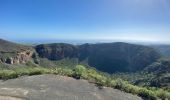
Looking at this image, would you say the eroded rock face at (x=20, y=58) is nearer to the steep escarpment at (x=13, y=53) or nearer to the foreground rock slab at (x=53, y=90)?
the steep escarpment at (x=13, y=53)

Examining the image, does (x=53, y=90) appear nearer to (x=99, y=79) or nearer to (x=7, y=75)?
(x=99, y=79)

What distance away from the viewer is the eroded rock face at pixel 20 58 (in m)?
160

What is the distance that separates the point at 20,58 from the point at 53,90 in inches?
6327

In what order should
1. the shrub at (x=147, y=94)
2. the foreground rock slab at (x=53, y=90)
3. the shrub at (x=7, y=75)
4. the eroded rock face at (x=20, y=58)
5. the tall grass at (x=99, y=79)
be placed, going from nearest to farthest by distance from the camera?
the foreground rock slab at (x=53, y=90) → the shrub at (x=147, y=94) → the tall grass at (x=99, y=79) → the shrub at (x=7, y=75) → the eroded rock face at (x=20, y=58)

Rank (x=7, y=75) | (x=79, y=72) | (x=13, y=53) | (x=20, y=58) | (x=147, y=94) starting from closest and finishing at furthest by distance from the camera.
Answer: (x=147, y=94), (x=7, y=75), (x=79, y=72), (x=13, y=53), (x=20, y=58)

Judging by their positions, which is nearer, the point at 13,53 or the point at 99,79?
the point at 99,79

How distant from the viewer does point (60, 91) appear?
12438mm

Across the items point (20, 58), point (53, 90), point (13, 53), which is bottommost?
point (20, 58)

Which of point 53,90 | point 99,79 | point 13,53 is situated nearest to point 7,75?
point 53,90

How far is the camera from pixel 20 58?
557 feet

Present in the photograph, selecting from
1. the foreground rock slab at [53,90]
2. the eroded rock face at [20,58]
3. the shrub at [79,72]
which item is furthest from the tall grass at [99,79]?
the eroded rock face at [20,58]

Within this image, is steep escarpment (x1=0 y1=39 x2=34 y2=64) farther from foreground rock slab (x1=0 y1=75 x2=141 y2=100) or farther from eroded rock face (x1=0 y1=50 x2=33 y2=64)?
foreground rock slab (x1=0 y1=75 x2=141 y2=100)

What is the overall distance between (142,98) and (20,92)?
4.77 meters

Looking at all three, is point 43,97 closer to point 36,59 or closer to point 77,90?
point 77,90
